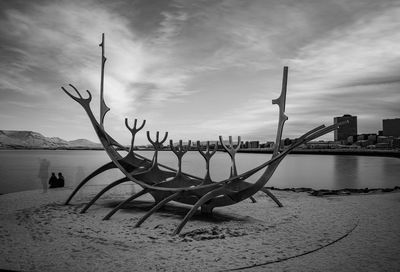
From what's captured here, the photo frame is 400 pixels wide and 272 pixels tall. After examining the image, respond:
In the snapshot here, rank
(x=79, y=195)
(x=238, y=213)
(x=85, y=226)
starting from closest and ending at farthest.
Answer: (x=85, y=226)
(x=238, y=213)
(x=79, y=195)

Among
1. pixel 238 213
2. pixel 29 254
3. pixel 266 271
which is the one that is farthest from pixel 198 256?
pixel 238 213

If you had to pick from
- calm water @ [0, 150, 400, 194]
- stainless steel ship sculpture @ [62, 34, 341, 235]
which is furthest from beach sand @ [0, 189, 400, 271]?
calm water @ [0, 150, 400, 194]

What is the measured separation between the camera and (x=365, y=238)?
292 inches

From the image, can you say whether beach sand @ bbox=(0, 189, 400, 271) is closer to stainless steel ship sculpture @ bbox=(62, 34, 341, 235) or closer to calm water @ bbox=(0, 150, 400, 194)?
stainless steel ship sculpture @ bbox=(62, 34, 341, 235)

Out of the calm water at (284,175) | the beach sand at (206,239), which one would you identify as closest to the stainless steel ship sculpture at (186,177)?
the beach sand at (206,239)

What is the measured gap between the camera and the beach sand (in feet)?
18.9

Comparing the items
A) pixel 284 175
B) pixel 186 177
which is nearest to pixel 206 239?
pixel 186 177

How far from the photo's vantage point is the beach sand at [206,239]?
5770 millimetres

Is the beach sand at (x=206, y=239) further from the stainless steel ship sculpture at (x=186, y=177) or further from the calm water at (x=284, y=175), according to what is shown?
the calm water at (x=284, y=175)

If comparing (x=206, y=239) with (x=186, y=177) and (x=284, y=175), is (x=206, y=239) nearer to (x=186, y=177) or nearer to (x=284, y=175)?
(x=186, y=177)

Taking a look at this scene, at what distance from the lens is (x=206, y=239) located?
7.47 m

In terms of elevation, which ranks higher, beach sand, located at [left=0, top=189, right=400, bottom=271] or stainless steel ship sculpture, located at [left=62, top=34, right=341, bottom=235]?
stainless steel ship sculpture, located at [left=62, top=34, right=341, bottom=235]

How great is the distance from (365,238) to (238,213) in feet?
13.9

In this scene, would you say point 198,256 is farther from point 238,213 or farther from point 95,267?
point 238,213
